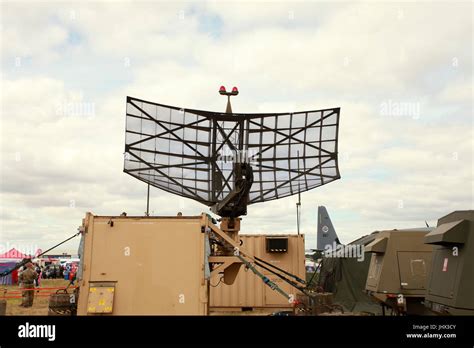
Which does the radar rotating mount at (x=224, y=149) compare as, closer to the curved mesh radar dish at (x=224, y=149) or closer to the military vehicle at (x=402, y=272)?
the curved mesh radar dish at (x=224, y=149)

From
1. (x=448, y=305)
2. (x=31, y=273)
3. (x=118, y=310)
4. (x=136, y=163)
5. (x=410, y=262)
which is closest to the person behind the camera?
(x=448, y=305)

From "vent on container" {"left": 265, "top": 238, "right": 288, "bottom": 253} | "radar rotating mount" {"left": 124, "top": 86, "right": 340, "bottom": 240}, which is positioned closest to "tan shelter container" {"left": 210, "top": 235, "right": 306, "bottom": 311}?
"vent on container" {"left": 265, "top": 238, "right": 288, "bottom": 253}

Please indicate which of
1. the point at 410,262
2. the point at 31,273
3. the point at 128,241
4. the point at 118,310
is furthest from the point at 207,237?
the point at 31,273

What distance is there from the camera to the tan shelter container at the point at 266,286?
18969mm

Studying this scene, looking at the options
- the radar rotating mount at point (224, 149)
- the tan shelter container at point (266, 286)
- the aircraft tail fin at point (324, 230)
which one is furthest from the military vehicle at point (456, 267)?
the aircraft tail fin at point (324, 230)

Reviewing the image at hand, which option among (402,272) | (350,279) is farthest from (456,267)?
(350,279)

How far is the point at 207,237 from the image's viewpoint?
9477 millimetres

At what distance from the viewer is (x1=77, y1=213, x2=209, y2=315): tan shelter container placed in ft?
29.9

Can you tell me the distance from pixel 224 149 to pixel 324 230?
2639 centimetres

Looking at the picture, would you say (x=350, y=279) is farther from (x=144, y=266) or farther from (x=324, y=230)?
(x=324, y=230)

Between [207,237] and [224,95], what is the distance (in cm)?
961

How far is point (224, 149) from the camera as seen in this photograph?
58.1 ft
